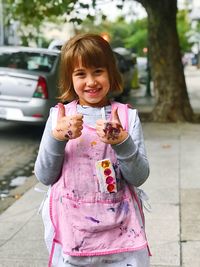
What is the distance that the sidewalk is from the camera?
3846mm

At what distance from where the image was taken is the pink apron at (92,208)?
83.9 inches

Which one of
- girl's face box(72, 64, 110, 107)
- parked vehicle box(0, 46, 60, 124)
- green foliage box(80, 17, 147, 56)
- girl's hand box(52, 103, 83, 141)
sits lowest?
green foliage box(80, 17, 147, 56)

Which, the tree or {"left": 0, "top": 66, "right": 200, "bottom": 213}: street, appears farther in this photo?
the tree

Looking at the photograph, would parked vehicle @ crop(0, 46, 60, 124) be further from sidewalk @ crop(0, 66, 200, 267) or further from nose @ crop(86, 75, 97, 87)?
nose @ crop(86, 75, 97, 87)

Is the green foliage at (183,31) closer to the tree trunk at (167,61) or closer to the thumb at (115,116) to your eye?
the tree trunk at (167,61)

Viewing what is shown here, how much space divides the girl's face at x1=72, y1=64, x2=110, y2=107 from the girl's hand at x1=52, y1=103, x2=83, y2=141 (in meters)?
0.18

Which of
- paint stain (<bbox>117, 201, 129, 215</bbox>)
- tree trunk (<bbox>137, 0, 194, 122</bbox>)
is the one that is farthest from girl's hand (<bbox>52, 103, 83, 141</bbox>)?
tree trunk (<bbox>137, 0, 194, 122</bbox>)

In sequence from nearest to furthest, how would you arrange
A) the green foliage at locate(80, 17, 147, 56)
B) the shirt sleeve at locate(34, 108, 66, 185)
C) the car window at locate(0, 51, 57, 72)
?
the shirt sleeve at locate(34, 108, 66, 185)
the car window at locate(0, 51, 57, 72)
the green foliage at locate(80, 17, 147, 56)

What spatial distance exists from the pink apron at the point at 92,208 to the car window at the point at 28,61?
7485mm

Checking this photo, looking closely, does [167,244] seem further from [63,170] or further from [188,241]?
[63,170]

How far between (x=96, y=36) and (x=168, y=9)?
8799mm

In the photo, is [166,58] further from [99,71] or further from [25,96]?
[99,71]

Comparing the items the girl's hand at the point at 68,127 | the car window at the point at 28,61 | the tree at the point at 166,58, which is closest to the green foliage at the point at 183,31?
the tree at the point at 166,58

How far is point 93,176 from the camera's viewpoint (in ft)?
7.02
